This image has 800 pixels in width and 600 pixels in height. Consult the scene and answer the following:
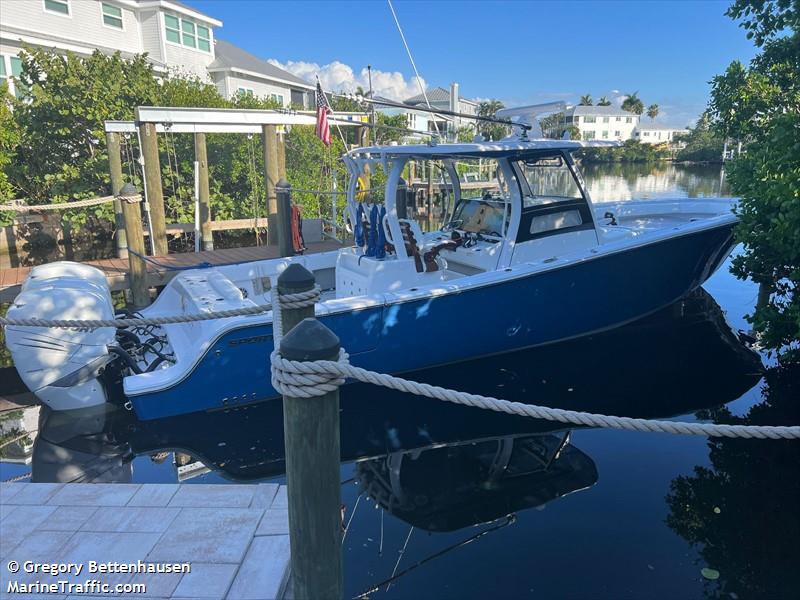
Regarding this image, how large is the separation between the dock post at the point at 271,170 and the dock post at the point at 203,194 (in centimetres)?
160

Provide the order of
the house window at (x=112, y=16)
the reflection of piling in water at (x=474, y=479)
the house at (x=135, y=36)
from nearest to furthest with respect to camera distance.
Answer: the reflection of piling in water at (x=474, y=479), the house at (x=135, y=36), the house window at (x=112, y=16)

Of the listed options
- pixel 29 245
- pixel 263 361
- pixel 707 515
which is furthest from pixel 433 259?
pixel 29 245

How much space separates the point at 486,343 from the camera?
21.7 feet

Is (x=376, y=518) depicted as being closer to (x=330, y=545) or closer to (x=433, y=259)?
(x=330, y=545)

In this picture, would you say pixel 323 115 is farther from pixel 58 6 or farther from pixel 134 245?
pixel 58 6

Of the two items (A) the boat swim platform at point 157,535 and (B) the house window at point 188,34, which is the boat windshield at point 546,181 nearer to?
(A) the boat swim platform at point 157,535

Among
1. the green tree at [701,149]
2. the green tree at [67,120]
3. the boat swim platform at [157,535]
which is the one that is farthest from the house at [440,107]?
the green tree at [701,149]

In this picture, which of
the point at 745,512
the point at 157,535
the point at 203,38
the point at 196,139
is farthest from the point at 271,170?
the point at 203,38

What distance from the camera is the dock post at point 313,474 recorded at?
1835 millimetres

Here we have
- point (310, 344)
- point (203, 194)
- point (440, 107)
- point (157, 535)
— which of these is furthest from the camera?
point (440, 107)

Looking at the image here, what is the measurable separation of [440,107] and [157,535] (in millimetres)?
42785

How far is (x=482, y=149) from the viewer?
6301 millimetres

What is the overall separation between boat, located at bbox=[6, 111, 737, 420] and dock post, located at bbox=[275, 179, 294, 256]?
2137 millimetres

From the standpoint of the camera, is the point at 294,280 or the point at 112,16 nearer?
the point at 294,280
